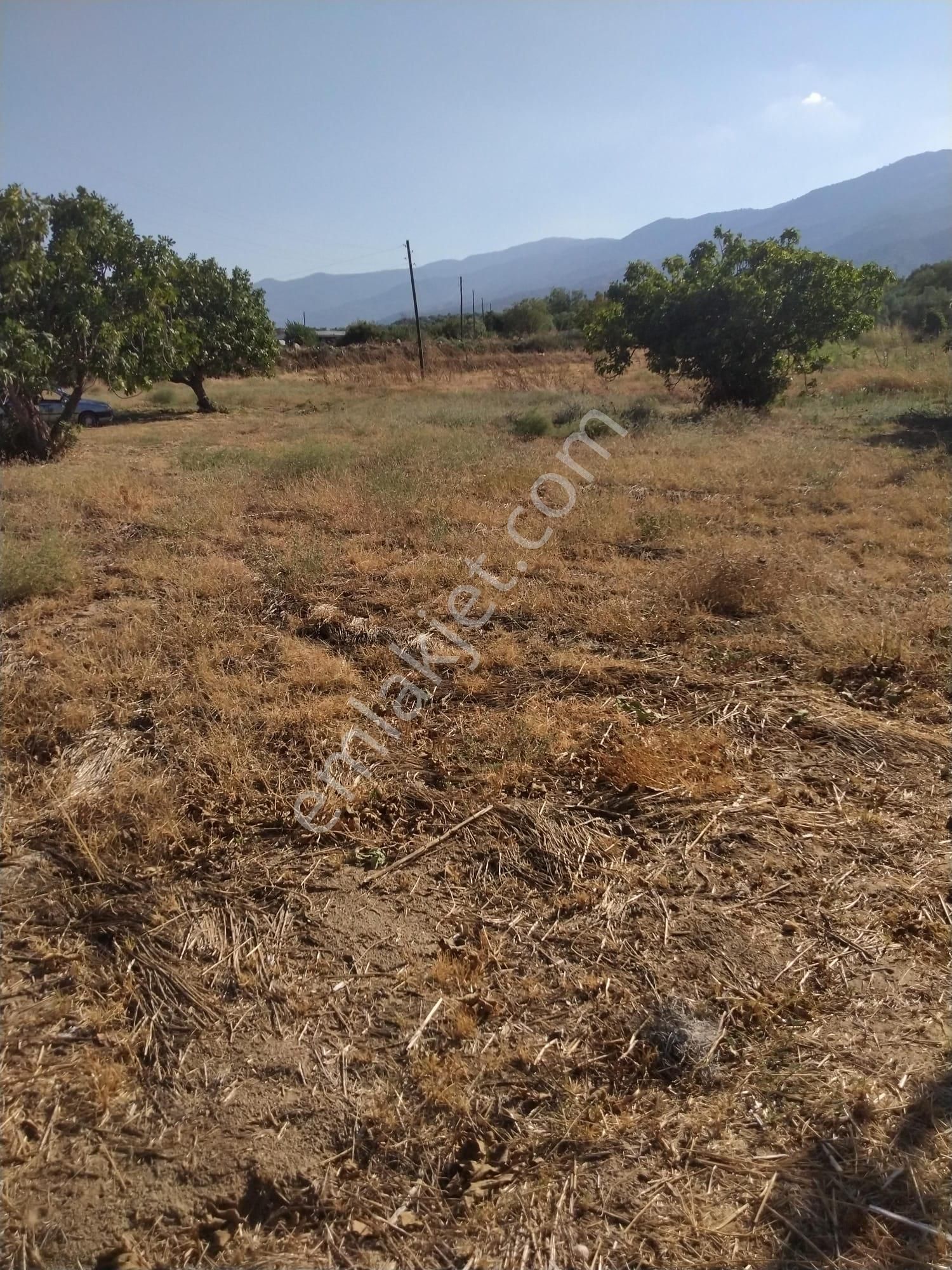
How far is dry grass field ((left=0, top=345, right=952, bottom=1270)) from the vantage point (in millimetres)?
1840

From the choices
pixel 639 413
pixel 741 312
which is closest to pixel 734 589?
pixel 639 413

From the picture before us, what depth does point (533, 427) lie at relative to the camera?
13.2m

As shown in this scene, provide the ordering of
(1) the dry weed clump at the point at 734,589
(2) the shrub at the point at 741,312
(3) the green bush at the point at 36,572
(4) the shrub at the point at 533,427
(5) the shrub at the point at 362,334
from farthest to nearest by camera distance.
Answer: (5) the shrub at the point at 362,334 < (2) the shrub at the point at 741,312 < (4) the shrub at the point at 533,427 < (3) the green bush at the point at 36,572 < (1) the dry weed clump at the point at 734,589

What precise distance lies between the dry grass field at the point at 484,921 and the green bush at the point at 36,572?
30mm

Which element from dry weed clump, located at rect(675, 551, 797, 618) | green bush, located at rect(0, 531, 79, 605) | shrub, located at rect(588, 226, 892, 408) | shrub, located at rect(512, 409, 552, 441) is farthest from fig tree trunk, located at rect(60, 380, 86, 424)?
dry weed clump, located at rect(675, 551, 797, 618)

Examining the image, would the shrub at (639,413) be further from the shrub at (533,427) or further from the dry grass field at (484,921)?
the dry grass field at (484,921)

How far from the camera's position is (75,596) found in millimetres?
5676

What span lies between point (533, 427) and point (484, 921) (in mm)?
11507

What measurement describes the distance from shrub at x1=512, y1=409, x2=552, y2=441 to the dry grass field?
24.5 feet

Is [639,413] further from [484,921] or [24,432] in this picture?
[484,921]

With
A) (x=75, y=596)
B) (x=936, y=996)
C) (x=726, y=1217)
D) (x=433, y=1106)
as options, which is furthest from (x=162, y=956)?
(x=75, y=596)

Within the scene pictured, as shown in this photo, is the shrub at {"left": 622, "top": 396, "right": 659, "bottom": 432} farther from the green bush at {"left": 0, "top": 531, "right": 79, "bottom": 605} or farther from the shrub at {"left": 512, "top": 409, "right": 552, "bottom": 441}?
the green bush at {"left": 0, "top": 531, "right": 79, "bottom": 605}

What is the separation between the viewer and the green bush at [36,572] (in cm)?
550

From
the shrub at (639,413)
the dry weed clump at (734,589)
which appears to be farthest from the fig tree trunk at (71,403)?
the dry weed clump at (734,589)
